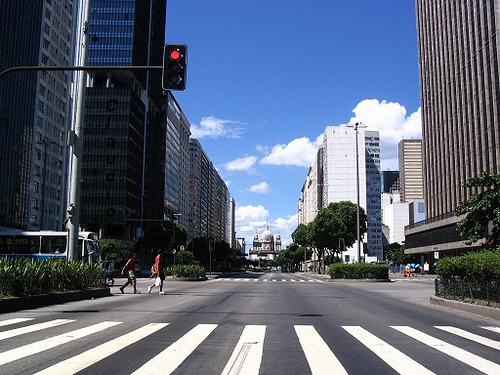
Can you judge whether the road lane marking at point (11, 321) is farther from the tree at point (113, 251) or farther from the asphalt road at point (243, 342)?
the tree at point (113, 251)

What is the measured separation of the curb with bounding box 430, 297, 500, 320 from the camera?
1350cm

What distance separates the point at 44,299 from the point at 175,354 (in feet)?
30.3

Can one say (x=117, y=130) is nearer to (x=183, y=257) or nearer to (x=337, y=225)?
(x=183, y=257)

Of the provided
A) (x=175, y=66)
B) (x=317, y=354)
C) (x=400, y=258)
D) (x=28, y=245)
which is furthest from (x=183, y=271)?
(x=400, y=258)

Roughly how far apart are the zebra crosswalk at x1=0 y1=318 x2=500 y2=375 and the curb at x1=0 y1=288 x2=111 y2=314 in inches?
73.0

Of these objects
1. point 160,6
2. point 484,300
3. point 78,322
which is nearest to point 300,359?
point 78,322

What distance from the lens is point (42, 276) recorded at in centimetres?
1568

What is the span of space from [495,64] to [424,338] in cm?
6174

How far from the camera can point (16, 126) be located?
8462 centimetres

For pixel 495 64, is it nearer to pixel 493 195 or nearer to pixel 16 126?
pixel 493 195

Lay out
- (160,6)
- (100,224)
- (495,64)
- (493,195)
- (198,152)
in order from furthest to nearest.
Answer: (198,152), (160,6), (100,224), (495,64), (493,195)

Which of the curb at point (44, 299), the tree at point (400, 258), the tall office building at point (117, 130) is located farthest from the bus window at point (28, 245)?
the tree at point (400, 258)

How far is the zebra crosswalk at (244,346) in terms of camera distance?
6938 millimetres

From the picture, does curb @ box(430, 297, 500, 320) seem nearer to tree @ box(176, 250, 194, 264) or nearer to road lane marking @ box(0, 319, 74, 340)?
road lane marking @ box(0, 319, 74, 340)
